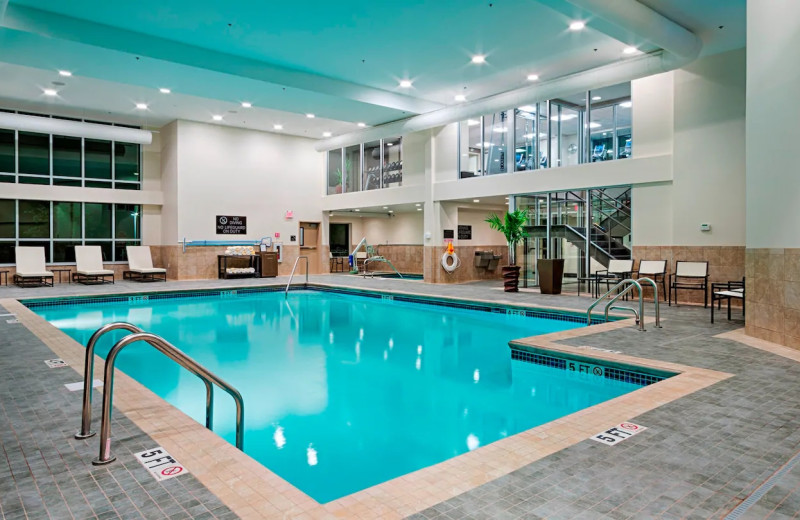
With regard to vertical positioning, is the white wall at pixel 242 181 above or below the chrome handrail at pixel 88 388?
above

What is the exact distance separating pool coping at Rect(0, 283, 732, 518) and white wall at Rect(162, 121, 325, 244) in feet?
34.1

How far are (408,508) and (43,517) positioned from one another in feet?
4.46

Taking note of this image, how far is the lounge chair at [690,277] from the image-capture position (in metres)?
8.12

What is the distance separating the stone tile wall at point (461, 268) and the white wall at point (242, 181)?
4.71m

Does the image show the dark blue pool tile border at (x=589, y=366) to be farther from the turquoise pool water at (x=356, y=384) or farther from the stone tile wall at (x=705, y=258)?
the stone tile wall at (x=705, y=258)

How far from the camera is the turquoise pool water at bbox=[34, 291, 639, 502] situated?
3.28 metres

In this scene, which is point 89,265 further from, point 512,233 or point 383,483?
point 383,483

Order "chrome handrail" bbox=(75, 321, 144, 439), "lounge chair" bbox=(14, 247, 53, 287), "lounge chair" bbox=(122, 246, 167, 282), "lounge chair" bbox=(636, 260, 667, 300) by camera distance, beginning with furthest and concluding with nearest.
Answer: "lounge chair" bbox=(122, 246, 167, 282) → "lounge chair" bbox=(14, 247, 53, 287) → "lounge chair" bbox=(636, 260, 667, 300) → "chrome handrail" bbox=(75, 321, 144, 439)

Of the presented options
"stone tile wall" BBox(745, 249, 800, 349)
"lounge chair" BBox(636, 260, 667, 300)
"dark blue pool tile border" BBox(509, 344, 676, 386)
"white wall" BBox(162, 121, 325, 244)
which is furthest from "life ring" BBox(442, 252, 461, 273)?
"stone tile wall" BBox(745, 249, 800, 349)

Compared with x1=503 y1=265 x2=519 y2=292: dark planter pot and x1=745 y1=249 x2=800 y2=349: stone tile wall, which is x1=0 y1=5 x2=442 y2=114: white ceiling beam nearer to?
x1=503 y1=265 x2=519 y2=292: dark planter pot

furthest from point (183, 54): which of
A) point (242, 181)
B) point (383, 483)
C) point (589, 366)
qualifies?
point (383, 483)

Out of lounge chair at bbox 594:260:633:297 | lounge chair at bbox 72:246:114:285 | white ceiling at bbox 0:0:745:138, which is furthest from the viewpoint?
lounge chair at bbox 72:246:114:285

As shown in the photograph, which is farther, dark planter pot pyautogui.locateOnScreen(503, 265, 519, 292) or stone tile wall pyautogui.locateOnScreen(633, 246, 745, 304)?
dark planter pot pyautogui.locateOnScreen(503, 265, 519, 292)

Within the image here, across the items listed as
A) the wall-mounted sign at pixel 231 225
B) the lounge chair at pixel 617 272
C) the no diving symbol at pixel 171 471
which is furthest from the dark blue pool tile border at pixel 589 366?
the wall-mounted sign at pixel 231 225
